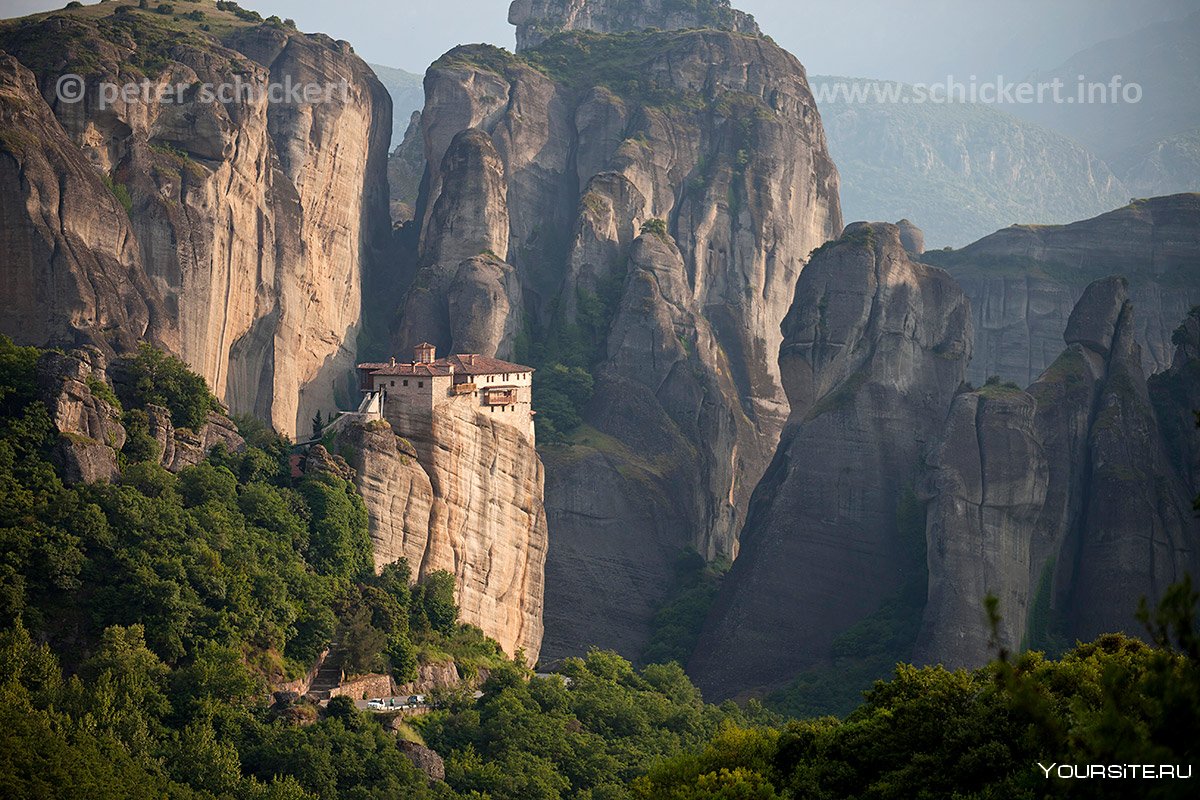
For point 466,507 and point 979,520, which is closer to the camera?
point 466,507

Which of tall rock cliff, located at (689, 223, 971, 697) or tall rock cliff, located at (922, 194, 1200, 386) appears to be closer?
tall rock cliff, located at (689, 223, 971, 697)

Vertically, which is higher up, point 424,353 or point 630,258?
point 630,258

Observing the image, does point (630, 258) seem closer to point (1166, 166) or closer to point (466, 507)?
point (466, 507)

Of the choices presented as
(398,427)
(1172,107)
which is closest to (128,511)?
(398,427)

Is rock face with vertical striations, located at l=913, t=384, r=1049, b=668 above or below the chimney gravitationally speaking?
below

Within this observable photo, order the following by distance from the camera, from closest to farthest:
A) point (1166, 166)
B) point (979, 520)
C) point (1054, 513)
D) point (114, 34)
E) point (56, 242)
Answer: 1. point (56, 242)
2. point (979, 520)
3. point (1054, 513)
4. point (114, 34)
5. point (1166, 166)

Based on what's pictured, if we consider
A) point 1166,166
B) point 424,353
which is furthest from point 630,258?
point 1166,166

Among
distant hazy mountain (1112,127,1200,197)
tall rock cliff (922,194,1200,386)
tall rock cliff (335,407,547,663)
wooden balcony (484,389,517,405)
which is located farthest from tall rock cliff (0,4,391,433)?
distant hazy mountain (1112,127,1200,197)

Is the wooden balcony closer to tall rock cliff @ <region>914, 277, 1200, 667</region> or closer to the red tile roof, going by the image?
the red tile roof
